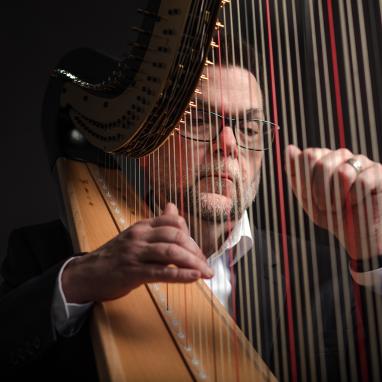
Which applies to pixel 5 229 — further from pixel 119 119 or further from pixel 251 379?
pixel 251 379

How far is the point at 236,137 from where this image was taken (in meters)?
0.95

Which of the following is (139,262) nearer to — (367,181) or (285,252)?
(285,252)

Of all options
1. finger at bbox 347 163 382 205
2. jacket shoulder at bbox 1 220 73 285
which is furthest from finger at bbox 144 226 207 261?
jacket shoulder at bbox 1 220 73 285

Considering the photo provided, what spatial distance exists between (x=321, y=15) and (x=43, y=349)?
2.25 feet

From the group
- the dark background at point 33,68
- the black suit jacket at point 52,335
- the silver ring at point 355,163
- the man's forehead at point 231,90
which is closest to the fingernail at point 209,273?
the black suit jacket at point 52,335

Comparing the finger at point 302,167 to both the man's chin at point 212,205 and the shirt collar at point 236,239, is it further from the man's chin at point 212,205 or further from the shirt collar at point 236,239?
the man's chin at point 212,205

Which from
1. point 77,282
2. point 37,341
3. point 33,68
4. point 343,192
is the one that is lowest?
point 37,341

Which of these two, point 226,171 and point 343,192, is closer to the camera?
point 343,192

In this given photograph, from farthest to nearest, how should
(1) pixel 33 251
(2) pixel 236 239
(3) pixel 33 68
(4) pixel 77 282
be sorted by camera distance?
(3) pixel 33 68, (1) pixel 33 251, (2) pixel 236 239, (4) pixel 77 282

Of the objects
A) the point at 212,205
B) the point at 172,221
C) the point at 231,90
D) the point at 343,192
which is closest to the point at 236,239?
the point at 212,205

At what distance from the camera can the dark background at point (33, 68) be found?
7.22 ft

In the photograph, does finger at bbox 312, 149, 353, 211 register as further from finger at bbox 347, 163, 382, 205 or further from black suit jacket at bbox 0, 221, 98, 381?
black suit jacket at bbox 0, 221, 98, 381

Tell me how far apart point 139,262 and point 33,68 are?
1826 millimetres

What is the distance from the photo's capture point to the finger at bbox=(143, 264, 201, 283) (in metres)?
0.61
